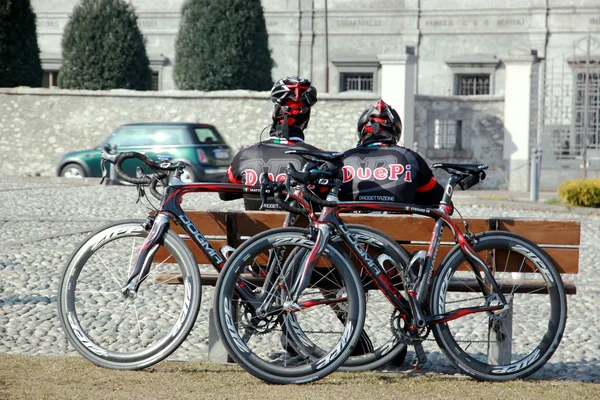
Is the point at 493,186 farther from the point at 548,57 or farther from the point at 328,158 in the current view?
the point at 328,158

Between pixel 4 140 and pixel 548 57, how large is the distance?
16.1 meters

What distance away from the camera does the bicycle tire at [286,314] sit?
457 cm

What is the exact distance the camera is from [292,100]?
18.1 ft

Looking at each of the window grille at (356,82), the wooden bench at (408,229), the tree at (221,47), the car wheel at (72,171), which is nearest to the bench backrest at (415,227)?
the wooden bench at (408,229)

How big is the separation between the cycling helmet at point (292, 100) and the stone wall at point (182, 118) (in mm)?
16967

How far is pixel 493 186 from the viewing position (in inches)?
932

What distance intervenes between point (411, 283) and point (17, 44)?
72.2 ft

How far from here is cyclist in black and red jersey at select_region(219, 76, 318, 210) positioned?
535cm

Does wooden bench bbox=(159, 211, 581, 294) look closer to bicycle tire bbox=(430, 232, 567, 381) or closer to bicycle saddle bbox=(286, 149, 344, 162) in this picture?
bicycle tire bbox=(430, 232, 567, 381)

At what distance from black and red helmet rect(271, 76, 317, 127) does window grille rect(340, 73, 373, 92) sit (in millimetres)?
27450

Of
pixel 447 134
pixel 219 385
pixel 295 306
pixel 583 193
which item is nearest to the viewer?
pixel 219 385

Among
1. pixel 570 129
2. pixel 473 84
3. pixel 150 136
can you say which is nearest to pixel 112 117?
pixel 150 136

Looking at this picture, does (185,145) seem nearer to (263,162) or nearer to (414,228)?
(263,162)

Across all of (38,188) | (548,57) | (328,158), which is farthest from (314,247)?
(548,57)
